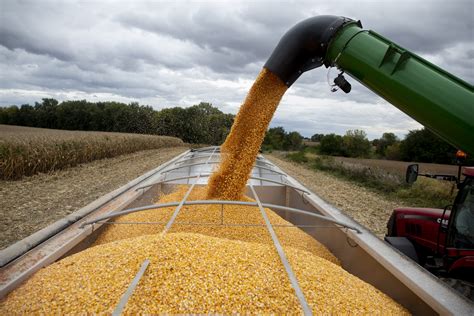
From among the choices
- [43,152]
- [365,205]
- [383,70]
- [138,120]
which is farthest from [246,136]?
[138,120]

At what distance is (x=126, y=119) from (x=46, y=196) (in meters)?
43.1

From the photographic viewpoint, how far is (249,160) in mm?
3840

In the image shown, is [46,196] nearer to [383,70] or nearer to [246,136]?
[246,136]

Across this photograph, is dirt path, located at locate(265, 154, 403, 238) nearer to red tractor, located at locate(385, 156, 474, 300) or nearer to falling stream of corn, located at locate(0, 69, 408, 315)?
red tractor, located at locate(385, 156, 474, 300)

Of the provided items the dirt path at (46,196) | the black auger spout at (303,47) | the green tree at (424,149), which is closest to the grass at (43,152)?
the dirt path at (46,196)

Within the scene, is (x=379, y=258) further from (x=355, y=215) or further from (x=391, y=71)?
(x=355, y=215)

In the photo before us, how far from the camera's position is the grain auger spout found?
5.97 ft

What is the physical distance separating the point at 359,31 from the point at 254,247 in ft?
6.19

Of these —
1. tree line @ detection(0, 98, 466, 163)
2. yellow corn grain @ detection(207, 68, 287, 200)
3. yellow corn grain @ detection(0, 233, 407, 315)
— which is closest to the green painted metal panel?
yellow corn grain @ detection(207, 68, 287, 200)

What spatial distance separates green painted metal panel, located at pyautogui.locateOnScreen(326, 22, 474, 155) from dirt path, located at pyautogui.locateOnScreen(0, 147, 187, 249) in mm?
5754

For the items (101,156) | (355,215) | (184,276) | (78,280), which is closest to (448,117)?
(184,276)

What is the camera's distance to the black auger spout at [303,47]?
2.56 m

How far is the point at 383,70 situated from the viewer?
2139 millimetres

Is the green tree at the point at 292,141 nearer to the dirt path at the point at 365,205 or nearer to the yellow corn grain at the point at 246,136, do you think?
the dirt path at the point at 365,205
